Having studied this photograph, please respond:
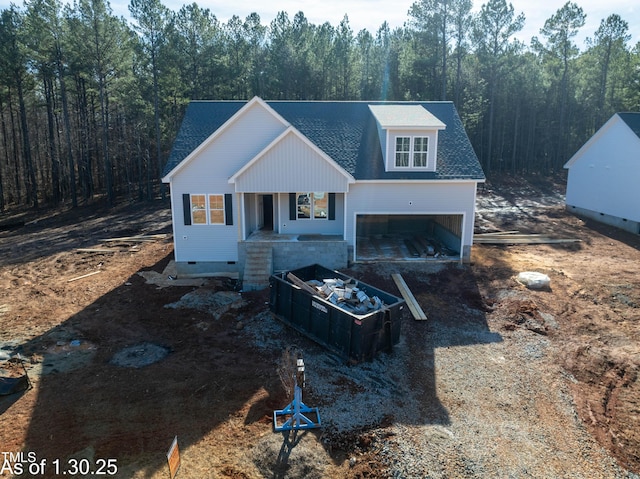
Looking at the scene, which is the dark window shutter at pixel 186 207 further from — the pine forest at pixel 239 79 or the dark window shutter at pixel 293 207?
the pine forest at pixel 239 79

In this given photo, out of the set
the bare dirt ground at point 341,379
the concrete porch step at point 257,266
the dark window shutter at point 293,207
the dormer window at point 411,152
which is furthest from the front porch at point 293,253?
the dormer window at point 411,152

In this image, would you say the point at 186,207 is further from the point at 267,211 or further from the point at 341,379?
the point at 341,379

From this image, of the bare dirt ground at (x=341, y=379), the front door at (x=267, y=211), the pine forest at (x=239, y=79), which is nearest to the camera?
the bare dirt ground at (x=341, y=379)

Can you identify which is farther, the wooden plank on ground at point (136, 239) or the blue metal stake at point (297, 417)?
the wooden plank on ground at point (136, 239)

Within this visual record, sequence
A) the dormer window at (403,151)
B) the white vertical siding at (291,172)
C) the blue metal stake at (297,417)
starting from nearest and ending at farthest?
1. the blue metal stake at (297,417)
2. the white vertical siding at (291,172)
3. the dormer window at (403,151)

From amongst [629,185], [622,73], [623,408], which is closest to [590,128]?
[622,73]

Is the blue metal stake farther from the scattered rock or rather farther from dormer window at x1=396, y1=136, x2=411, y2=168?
dormer window at x1=396, y1=136, x2=411, y2=168

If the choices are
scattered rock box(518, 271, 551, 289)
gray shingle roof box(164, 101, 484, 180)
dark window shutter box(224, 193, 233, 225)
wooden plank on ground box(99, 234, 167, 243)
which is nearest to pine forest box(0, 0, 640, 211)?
wooden plank on ground box(99, 234, 167, 243)
